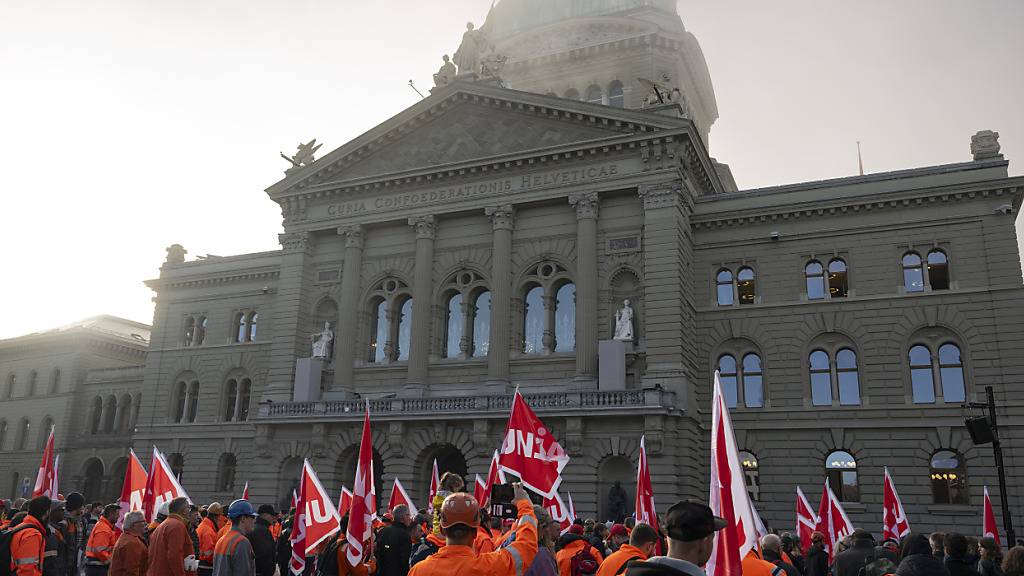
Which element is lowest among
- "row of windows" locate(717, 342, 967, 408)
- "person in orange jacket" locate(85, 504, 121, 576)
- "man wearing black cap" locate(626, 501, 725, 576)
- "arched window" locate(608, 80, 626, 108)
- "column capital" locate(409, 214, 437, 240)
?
"person in orange jacket" locate(85, 504, 121, 576)

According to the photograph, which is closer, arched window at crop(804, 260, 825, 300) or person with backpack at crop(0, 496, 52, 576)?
person with backpack at crop(0, 496, 52, 576)

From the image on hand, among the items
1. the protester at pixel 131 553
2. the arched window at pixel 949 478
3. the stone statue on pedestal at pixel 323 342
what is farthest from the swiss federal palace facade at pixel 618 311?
the protester at pixel 131 553

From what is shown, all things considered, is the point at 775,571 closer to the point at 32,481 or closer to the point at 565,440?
the point at 565,440

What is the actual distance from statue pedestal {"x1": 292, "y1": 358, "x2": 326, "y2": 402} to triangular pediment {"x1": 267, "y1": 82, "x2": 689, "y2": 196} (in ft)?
29.9

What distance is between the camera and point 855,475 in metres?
31.2

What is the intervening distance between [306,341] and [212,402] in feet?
30.5

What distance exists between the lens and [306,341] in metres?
39.2

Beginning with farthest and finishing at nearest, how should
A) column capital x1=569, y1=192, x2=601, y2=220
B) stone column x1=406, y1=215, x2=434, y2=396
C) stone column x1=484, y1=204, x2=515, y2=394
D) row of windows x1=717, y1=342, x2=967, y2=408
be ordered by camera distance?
stone column x1=406, y1=215, x2=434, y2=396
column capital x1=569, y1=192, x2=601, y2=220
stone column x1=484, y1=204, x2=515, y2=394
row of windows x1=717, y1=342, x2=967, y2=408

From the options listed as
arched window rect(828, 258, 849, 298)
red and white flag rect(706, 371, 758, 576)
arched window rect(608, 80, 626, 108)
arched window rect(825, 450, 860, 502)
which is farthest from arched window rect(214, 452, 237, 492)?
red and white flag rect(706, 371, 758, 576)

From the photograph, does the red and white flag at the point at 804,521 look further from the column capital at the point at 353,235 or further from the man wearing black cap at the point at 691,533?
the column capital at the point at 353,235

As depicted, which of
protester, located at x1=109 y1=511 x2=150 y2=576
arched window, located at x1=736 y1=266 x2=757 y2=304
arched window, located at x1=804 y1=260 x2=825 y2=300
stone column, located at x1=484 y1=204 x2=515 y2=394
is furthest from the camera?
arched window, located at x1=736 y1=266 x2=757 y2=304

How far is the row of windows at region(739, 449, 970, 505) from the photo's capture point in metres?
29.6

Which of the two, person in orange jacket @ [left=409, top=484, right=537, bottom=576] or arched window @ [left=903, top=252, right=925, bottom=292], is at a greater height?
arched window @ [left=903, top=252, right=925, bottom=292]

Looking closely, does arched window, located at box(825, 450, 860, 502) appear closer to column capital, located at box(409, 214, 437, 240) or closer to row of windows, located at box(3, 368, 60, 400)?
column capital, located at box(409, 214, 437, 240)
